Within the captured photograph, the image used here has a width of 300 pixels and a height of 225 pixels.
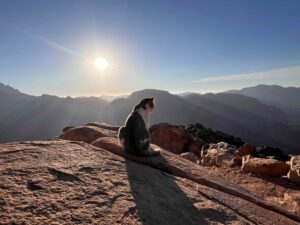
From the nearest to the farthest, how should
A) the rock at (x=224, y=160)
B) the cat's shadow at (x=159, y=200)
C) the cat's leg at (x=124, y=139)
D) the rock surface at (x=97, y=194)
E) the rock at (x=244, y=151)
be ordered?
the rock surface at (x=97, y=194), the cat's shadow at (x=159, y=200), the cat's leg at (x=124, y=139), the rock at (x=224, y=160), the rock at (x=244, y=151)

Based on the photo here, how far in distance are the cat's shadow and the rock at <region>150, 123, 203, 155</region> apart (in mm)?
20686

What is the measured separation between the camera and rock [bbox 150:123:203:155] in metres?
27.9

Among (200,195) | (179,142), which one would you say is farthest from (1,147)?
(179,142)

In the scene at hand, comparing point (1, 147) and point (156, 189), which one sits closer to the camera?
point (156, 189)

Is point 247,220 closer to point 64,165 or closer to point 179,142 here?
point 64,165

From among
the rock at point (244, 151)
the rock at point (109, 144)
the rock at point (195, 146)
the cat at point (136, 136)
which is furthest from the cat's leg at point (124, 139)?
the rock at point (195, 146)

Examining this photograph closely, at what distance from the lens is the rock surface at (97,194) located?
14.9 ft

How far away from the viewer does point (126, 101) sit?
17988 centimetres

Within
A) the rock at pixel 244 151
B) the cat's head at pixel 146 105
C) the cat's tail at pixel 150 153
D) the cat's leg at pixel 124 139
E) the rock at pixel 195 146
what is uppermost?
the cat's head at pixel 146 105

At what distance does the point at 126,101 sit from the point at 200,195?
174093 millimetres

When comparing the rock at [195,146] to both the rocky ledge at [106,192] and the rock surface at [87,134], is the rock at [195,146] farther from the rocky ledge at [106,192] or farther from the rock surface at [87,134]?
the rocky ledge at [106,192]

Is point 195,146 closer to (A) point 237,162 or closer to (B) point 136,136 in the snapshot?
(A) point 237,162

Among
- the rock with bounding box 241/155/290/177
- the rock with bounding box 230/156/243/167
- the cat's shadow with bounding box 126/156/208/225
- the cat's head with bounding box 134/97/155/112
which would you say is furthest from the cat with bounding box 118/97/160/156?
the rock with bounding box 230/156/243/167

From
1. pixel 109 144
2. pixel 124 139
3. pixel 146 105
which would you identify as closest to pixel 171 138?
pixel 146 105
